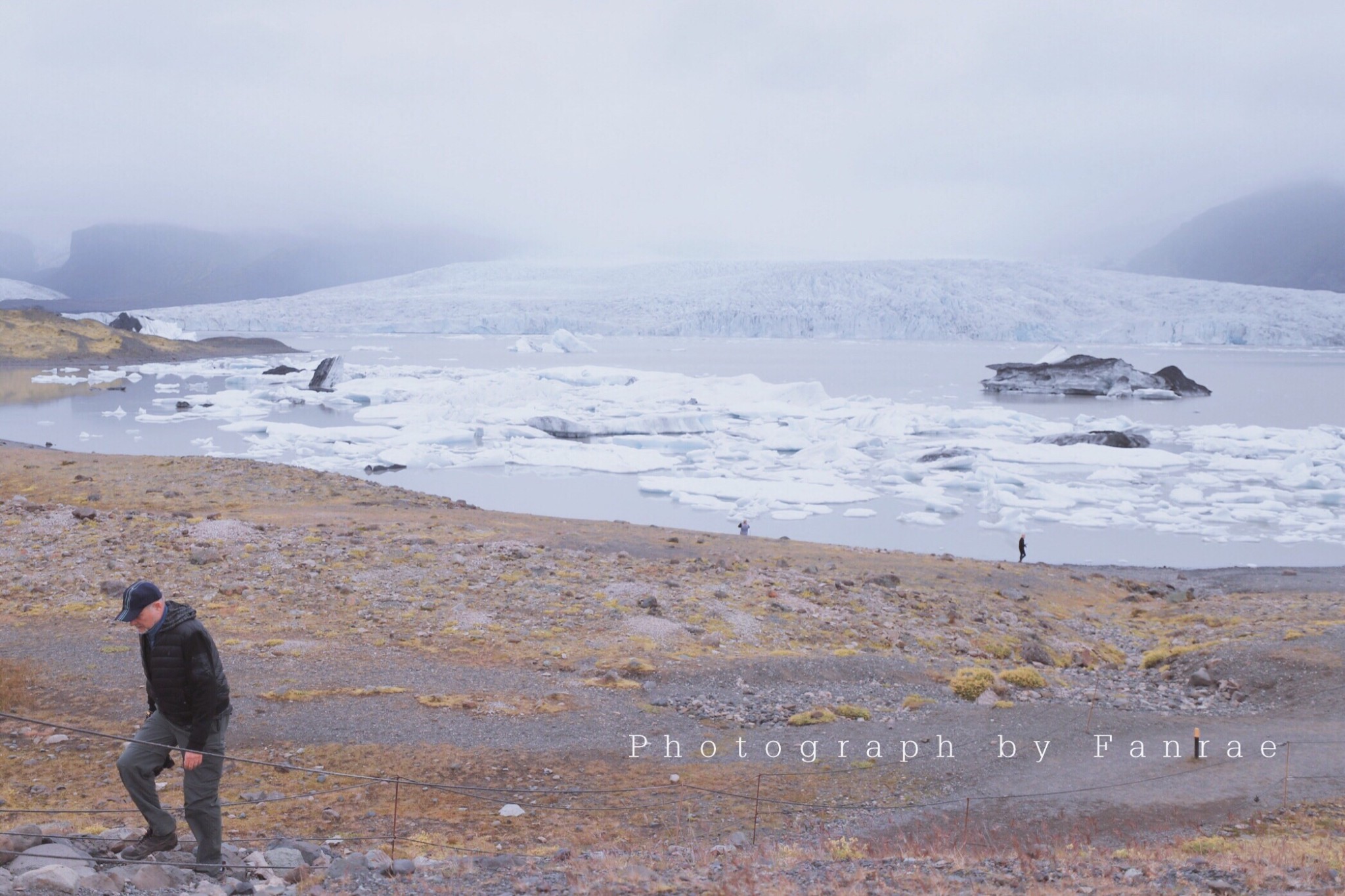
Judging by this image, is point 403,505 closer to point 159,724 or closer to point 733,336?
point 159,724

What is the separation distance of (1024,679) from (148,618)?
25.2ft

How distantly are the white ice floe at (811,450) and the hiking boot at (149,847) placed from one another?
16137 millimetres

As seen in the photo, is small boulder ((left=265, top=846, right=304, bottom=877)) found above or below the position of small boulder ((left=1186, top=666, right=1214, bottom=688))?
above

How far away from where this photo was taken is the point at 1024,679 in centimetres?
910

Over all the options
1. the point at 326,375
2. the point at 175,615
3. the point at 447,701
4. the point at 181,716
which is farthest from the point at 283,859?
the point at 326,375

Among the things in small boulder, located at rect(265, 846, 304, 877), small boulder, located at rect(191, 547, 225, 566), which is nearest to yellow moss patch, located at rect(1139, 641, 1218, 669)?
small boulder, located at rect(265, 846, 304, 877)

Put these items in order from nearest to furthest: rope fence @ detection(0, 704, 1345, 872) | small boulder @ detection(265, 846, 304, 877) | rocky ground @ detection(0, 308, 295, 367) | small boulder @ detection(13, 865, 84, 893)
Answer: small boulder @ detection(13, 865, 84, 893)
small boulder @ detection(265, 846, 304, 877)
rope fence @ detection(0, 704, 1345, 872)
rocky ground @ detection(0, 308, 295, 367)

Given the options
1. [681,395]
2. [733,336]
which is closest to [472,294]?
[733,336]

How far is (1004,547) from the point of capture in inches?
713

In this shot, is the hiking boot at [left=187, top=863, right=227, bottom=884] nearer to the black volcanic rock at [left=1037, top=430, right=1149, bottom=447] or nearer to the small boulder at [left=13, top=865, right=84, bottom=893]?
the small boulder at [left=13, top=865, right=84, bottom=893]

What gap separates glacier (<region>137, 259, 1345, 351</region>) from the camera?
62.3 metres

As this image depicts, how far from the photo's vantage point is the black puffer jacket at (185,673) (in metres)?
3.83

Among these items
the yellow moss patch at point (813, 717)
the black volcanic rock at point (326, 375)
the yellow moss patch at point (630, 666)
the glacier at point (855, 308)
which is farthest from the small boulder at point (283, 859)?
the glacier at point (855, 308)

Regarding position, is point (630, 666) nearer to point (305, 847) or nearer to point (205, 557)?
point (305, 847)
